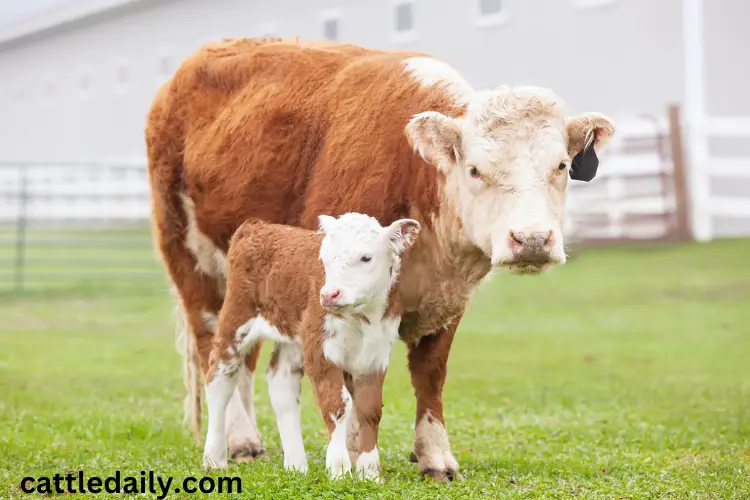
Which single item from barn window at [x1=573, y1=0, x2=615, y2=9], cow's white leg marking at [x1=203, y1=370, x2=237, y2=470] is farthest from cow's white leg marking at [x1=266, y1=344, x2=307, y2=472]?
barn window at [x1=573, y1=0, x2=615, y2=9]

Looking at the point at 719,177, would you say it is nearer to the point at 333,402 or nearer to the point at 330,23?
the point at 330,23

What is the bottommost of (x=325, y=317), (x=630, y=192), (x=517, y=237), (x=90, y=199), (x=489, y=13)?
(x=90, y=199)

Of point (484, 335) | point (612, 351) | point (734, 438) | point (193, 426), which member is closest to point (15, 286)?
point (484, 335)

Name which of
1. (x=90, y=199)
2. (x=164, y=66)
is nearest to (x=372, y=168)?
(x=164, y=66)

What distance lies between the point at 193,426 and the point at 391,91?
2.82 m

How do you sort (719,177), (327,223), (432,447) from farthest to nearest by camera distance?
(719,177)
(432,447)
(327,223)

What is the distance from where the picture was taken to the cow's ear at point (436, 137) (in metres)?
6.61

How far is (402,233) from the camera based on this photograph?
6.39 metres

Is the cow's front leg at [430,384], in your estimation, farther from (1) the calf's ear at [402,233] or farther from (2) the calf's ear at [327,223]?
(2) the calf's ear at [327,223]

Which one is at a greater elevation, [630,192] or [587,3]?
[587,3]

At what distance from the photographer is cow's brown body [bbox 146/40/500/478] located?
23.0ft

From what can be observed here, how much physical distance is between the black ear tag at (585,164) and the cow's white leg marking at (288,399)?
6.01 feet

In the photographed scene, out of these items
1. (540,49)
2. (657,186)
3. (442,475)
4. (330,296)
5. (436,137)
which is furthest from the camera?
(540,49)

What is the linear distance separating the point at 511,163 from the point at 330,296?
3.87ft
